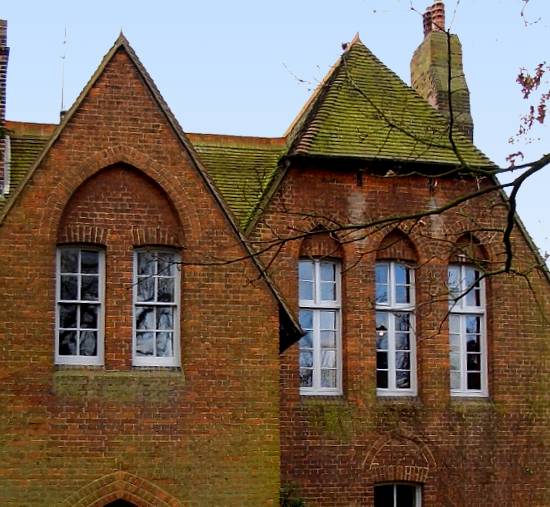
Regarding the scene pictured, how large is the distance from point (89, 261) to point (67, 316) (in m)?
0.91

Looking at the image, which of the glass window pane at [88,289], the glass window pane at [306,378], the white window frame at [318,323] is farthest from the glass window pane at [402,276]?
the glass window pane at [88,289]

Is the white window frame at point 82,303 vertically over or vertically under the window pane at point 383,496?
over

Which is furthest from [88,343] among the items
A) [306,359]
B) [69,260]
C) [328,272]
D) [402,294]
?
[402,294]

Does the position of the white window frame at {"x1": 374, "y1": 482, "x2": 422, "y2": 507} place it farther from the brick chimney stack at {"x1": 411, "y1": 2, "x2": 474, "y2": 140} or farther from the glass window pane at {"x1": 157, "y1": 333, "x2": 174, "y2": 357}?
the brick chimney stack at {"x1": 411, "y1": 2, "x2": 474, "y2": 140}

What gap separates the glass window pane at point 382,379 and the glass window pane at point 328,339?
0.97 m

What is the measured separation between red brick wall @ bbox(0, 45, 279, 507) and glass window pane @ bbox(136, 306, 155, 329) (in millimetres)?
260

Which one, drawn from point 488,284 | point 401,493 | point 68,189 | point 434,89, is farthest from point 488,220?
point 68,189

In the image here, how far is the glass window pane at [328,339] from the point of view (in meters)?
20.4

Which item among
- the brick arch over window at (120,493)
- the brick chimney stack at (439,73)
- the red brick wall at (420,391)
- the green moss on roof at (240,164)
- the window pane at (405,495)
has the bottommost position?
the window pane at (405,495)

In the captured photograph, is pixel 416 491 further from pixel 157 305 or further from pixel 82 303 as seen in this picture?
pixel 82 303

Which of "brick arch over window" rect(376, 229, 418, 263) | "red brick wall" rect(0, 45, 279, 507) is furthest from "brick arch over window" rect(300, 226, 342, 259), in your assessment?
"red brick wall" rect(0, 45, 279, 507)

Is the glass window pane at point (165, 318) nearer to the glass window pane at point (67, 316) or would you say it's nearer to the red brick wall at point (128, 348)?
the red brick wall at point (128, 348)

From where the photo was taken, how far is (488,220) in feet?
70.8

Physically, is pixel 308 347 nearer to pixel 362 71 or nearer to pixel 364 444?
pixel 364 444
